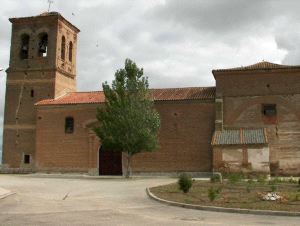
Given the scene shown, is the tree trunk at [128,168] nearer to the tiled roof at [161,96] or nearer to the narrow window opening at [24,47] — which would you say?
the tiled roof at [161,96]

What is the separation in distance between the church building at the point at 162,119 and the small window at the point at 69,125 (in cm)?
9

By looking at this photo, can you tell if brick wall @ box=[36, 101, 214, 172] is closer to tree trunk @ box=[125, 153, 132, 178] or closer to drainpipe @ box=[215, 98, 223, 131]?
drainpipe @ box=[215, 98, 223, 131]

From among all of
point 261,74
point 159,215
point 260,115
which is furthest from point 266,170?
point 159,215

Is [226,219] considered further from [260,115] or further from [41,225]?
[260,115]

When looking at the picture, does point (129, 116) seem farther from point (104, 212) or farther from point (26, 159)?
point (104, 212)

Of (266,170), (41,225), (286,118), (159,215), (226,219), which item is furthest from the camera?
(286,118)

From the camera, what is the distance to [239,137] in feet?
104

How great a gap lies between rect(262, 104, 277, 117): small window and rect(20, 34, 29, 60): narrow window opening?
2221 centimetres

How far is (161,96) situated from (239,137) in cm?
808

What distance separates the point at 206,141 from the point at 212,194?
19.0m

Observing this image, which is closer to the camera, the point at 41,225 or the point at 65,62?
the point at 41,225

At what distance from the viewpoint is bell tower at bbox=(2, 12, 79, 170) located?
39.8 meters

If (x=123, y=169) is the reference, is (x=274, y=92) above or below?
above

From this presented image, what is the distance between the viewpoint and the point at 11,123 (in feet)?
133
